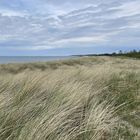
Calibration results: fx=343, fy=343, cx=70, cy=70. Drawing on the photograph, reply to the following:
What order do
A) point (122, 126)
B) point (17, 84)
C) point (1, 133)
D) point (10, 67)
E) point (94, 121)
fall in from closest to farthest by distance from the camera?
point (1, 133) → point (94, 121) → point (122, 126) → point (17, 84) → point (10, 67)

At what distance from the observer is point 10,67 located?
84.6 ft

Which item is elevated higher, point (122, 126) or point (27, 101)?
point (27, 101)

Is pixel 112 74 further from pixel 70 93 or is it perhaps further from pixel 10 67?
pixel 10 67

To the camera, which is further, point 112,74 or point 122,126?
point 112,74

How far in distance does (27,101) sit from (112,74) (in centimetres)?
499

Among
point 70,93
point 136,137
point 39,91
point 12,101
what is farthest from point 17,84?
point 136,137

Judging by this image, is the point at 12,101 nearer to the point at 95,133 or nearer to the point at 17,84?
the point at 95,133

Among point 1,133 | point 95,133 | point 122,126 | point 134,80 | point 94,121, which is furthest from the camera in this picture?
point 134,80

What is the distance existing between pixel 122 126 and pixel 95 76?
3631 millimetres

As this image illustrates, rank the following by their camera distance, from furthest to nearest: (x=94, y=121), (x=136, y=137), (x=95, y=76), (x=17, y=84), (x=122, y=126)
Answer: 1. (x=95, y=76)
2. (x=17, y=84)
3. (x=122, y=126)
4. (x=136, y=137)
5. (x=94, y=121)

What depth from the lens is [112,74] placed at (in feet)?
30.2

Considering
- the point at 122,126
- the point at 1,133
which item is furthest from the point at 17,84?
the point at 1,133

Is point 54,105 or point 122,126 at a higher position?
point 54,105

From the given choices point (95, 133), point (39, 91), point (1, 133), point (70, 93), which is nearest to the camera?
point (1, 133)
